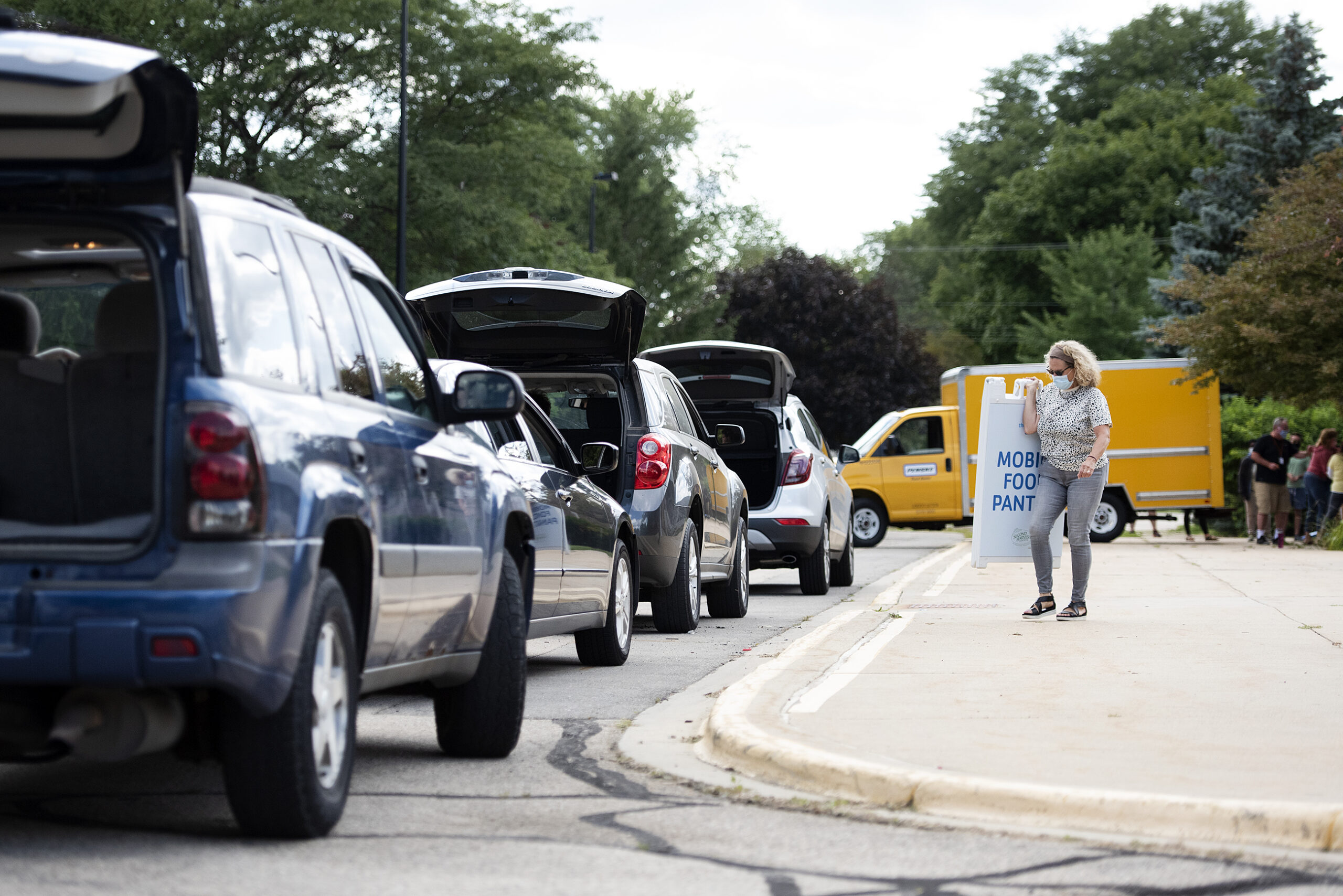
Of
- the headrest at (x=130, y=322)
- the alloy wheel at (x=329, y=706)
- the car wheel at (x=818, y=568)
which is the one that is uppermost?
the headrest at (x=130, y=322)

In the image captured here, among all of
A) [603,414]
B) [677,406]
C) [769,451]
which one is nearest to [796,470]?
[769,451]

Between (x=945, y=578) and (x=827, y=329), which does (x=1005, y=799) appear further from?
(x=827, y=329)

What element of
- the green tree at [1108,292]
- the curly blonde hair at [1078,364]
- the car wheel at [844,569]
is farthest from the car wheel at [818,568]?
the green tree at [1108,292]

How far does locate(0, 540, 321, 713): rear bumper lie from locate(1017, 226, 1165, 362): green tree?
2056 inches

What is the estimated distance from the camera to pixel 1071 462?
36.7ft

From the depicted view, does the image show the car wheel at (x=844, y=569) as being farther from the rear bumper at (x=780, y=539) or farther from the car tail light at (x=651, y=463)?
the car tail light at (x=651, y=463)

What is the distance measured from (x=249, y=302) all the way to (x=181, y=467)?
0.60 meters

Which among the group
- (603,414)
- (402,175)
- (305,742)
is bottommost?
(305,742)

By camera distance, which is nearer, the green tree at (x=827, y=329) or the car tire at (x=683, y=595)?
the car tire at (x=683, y=595)

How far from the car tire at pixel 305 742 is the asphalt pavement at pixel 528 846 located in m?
0.10

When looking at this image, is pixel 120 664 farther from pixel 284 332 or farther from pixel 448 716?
pixel 448 716

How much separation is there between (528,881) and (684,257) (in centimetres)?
6255

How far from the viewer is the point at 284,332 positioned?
476 cm

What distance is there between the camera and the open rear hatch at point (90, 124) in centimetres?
417
